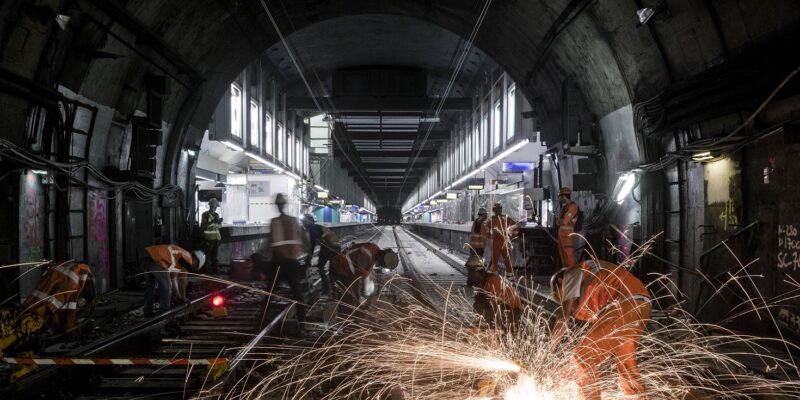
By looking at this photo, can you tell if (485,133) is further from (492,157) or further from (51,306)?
(51,306)

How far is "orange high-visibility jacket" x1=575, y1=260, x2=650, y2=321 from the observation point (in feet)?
10.2

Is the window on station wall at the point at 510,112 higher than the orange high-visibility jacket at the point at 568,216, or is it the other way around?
the window on station wall at the point at 510,112

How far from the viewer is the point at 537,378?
3.50m

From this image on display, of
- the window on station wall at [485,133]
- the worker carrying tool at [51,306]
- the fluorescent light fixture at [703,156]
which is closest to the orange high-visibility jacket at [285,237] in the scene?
the worker carrying tool at [51,306]

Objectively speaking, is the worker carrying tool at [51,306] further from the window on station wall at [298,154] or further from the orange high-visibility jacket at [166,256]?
the window on station wall at [298,154]

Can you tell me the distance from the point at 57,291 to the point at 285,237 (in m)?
2.28

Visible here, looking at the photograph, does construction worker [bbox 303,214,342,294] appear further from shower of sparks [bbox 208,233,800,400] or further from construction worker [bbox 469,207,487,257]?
construction worker [bbox 469,207,487,257]

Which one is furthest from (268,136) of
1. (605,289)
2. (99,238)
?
(605,289)

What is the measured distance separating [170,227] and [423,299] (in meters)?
5.20

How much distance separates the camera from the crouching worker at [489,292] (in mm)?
4230

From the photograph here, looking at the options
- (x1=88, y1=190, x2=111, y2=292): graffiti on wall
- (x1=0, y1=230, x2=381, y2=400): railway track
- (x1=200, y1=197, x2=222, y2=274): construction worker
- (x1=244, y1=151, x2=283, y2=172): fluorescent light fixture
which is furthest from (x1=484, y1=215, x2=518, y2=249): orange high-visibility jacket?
(x1=244, y1=151, x2=283, y2=172): fluorescent light fixture

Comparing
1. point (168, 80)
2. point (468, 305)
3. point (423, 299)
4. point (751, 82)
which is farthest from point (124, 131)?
point (751, 82)

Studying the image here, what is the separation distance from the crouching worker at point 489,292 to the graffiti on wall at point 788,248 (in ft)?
8.50

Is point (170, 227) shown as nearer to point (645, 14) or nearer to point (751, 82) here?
point (645, 14)
